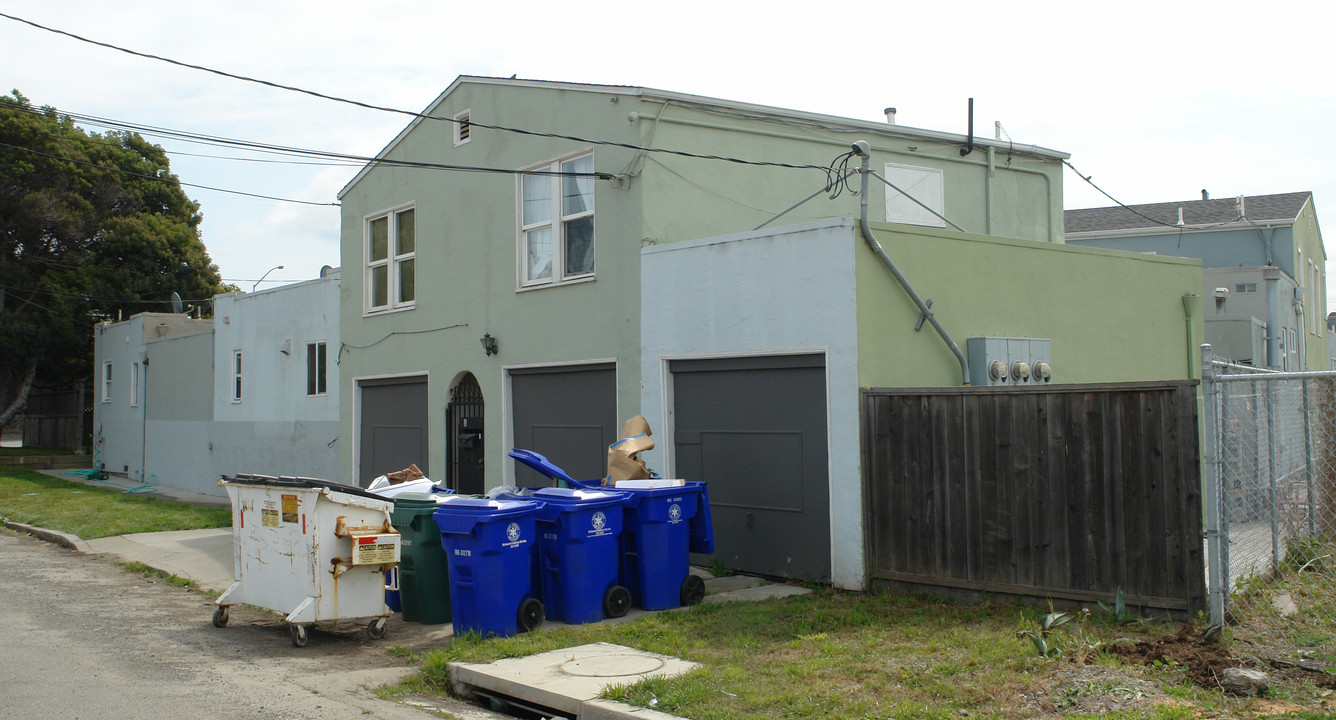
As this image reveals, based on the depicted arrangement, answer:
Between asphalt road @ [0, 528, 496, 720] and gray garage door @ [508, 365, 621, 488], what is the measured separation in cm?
385

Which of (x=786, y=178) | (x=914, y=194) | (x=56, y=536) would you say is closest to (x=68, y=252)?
(x=56, y=536)

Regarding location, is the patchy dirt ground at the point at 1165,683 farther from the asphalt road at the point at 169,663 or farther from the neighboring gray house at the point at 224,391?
the neighboring gray house at the point at 224,391

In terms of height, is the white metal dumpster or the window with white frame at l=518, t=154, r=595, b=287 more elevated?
the window with white frame at l=518, t=154, r=595, b=287

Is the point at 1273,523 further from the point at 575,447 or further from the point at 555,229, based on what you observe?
the point at 555,229

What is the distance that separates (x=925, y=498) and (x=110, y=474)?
27.4 metres

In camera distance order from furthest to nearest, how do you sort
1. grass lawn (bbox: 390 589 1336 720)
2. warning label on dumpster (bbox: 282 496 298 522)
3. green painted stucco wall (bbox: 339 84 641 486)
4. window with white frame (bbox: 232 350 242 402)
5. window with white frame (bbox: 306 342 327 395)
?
window with white frame (bbox: 232 350 242 402) < window with white frame (bbox: 306 342 327 395) < green painted stucco wall (bbox: 339 84 641 486) < warning label on dumpster (bbox: 282 496 298 522) < grass lawn (bbox: 390 589 1336 720)

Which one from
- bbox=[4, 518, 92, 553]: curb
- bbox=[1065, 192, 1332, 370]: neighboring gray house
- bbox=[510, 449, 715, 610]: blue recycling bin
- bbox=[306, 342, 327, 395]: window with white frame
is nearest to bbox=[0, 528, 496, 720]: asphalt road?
bbox=[510, 449, 715, 610]: blue recycling bin

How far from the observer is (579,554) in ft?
26.9

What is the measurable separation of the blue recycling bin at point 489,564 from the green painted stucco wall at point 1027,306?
134 inches

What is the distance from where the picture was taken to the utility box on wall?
32.7 ft

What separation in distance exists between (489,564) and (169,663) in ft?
7.91

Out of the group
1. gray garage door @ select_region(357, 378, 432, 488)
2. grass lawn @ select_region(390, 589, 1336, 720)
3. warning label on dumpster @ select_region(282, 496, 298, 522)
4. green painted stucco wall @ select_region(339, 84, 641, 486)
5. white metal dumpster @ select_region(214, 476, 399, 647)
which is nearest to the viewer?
grass lawn @ select_region(390, 589, 1336, 720)

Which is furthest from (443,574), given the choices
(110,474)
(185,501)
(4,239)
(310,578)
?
(4,239)

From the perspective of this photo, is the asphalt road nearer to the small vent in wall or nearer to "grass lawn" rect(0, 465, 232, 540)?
"grass lawn" rect(0, 465, 232, 540)
